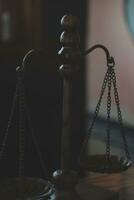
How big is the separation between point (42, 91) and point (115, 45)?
9.33ft

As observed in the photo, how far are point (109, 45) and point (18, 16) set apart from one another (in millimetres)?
2418

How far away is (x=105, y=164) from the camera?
1.22 meters

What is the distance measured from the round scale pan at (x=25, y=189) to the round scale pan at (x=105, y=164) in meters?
0.18

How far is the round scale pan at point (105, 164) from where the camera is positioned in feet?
3.88

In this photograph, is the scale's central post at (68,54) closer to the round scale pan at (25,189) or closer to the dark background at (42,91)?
the round scale pan at (25,189)

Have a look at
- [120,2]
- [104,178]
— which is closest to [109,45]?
[120,2]

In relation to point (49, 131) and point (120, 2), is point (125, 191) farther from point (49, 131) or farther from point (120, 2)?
point (120, 2)

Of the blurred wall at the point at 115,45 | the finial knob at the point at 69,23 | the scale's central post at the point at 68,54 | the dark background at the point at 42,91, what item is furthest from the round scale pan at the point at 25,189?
the blurred wall at the point at 115,45

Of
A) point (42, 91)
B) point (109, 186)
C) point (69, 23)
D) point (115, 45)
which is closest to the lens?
point (69, 23)

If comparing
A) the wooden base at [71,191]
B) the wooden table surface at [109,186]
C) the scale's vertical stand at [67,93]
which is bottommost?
the wooden table surface at [109,186]

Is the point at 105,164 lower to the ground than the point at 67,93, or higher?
lower

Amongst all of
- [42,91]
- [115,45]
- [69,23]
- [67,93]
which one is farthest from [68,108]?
[115,45]

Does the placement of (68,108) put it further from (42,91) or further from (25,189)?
(42,91)

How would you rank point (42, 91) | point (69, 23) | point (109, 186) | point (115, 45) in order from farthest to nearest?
point (115, 45) < point (42, 91) < point (109, 186) < point (69, 23)
